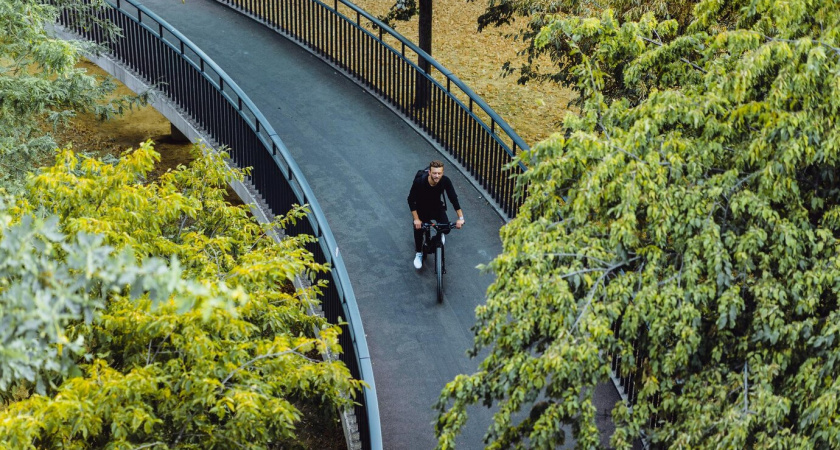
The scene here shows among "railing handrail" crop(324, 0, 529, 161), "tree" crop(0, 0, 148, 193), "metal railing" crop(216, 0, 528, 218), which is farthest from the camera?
"metal railing" crop(216, 0, 528, 218)

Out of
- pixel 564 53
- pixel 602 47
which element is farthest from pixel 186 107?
pixel 602 47

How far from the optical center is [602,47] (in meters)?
7.93

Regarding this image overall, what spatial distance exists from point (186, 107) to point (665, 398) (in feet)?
32.5

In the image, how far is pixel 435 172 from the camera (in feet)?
32.9

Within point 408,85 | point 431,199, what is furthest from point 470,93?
point 431,199

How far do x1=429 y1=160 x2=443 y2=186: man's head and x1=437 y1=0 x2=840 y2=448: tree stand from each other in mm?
3523

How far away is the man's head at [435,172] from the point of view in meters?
10.0

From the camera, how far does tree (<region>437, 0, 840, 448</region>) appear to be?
18.1ft

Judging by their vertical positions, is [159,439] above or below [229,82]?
below

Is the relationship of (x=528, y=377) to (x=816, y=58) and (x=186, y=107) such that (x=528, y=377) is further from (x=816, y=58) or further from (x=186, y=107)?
(x=186, y=107)

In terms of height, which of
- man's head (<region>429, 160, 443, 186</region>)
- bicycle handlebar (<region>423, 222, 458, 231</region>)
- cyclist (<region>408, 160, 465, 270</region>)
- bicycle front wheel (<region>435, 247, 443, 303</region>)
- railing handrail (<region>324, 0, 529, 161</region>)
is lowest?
bicycle front wheel (<region>435, 247, 443, 303</region>)

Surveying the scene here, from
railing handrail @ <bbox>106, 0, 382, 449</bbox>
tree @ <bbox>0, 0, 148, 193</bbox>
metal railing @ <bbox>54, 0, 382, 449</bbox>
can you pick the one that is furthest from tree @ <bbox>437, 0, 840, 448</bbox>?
tree @ <bbox>0, 0, 148, 193</bbox>

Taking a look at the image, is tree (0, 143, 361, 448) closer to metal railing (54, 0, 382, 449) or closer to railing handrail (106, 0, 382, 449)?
railing handrail (106, 0, 382, 449)

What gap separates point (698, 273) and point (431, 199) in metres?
4.98
